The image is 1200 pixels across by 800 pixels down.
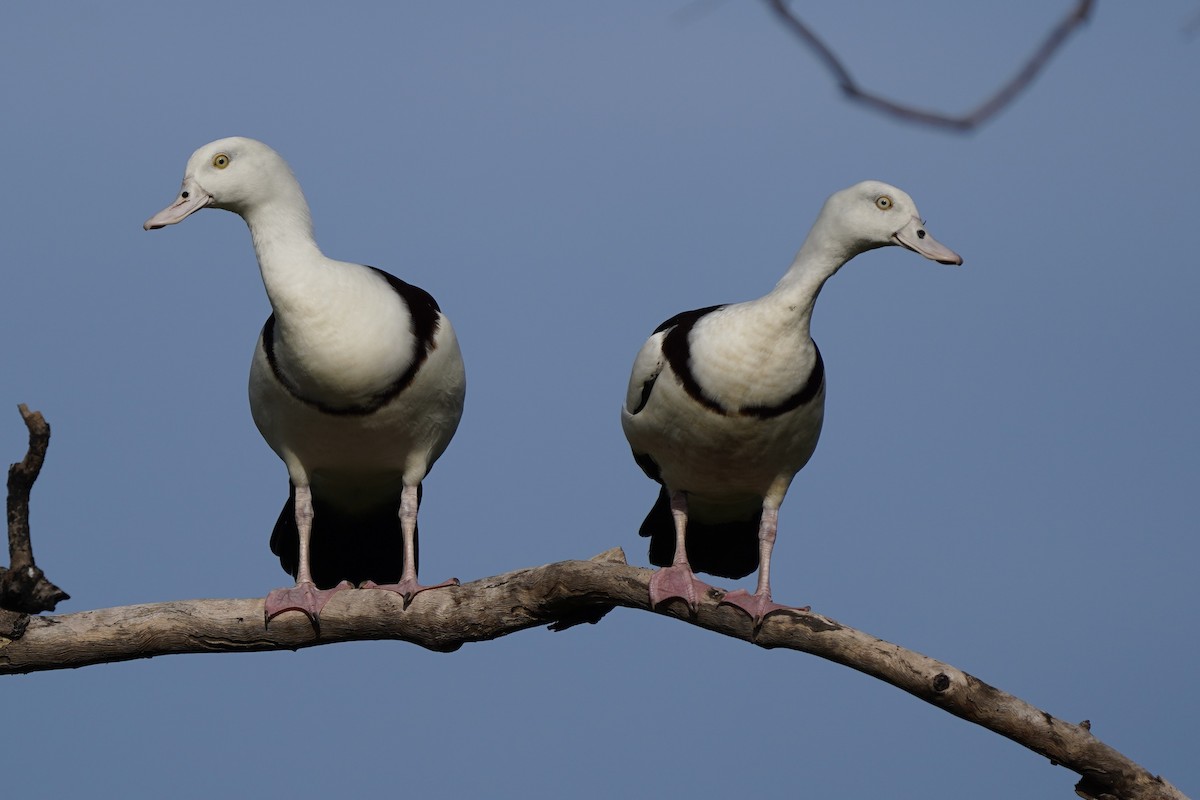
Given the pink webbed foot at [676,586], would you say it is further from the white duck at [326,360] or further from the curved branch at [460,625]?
the white duck at [326,360]

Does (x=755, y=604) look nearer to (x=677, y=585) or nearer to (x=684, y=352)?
(x=677, y=585)

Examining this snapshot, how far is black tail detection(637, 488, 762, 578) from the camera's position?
7234 mm

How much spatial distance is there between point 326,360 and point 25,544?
132cm

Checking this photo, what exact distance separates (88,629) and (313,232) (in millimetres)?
1845

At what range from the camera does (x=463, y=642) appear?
6102 millimetres

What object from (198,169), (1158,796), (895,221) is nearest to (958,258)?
(895,221)

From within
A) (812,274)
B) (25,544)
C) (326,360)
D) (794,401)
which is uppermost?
(812,274)

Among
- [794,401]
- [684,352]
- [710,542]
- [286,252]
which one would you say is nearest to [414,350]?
[286,252]

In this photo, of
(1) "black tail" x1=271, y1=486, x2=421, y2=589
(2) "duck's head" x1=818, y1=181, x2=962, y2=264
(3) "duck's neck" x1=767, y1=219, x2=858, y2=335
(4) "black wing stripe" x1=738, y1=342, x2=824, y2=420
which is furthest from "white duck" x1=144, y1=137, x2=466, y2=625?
(2) "duck's head" x1=818, y1=181, x2=962, y2=264

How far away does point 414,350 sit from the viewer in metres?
6.35

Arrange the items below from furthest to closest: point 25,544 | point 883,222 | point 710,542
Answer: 1. point 710,542
2. point 883,222
3. point 25,544

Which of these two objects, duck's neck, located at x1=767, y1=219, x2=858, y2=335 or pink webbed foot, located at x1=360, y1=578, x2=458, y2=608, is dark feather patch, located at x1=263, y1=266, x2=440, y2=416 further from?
duck's neck, located at x1=767, y1=219, x2=858, y2=335

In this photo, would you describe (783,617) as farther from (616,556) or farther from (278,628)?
(278,628)

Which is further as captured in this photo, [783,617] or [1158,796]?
[783,617]
